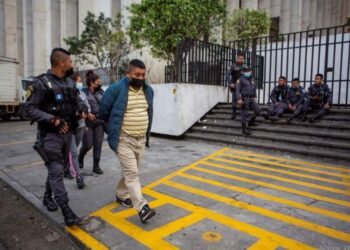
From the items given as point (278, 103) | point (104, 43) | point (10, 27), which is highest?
point (10, 27)

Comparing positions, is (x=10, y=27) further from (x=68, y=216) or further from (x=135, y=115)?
(x=68, y=216)

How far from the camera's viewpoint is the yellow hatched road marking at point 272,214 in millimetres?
3191

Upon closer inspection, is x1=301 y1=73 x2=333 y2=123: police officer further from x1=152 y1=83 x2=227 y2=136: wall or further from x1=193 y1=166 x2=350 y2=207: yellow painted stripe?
x1=193 y1=166 x2=350 y2=207: yellow painted stripe

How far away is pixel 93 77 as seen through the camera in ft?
16.9

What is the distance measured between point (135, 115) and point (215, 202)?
64.5 inches

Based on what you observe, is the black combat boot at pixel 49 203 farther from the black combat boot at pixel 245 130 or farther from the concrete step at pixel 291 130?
the concrete step at pixel 291 130

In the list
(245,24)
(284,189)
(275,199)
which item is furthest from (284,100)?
(245,24)

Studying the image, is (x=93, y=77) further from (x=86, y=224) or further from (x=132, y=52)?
(x=132, y=52)

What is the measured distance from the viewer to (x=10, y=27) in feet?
106

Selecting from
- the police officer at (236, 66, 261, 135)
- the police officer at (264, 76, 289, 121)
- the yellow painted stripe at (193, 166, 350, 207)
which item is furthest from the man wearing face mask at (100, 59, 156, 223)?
the police officer at (264, 76, 289, 121)

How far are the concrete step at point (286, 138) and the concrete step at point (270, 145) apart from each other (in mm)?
75

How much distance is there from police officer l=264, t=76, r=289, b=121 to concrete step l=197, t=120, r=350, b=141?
0.31 m

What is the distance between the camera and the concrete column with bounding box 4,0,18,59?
105 feet

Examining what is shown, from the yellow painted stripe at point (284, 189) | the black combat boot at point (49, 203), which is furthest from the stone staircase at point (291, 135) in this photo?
the black combat boot at point (49, 203)
